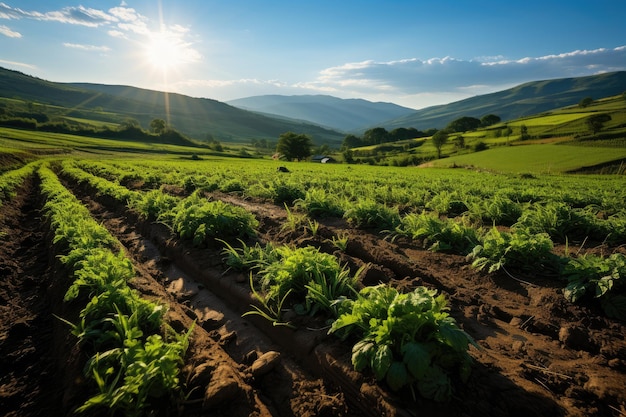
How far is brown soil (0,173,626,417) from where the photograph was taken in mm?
2525

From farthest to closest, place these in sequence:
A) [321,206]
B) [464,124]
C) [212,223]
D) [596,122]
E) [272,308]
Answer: [464,124] → [596,122] → [321,206] → [212,223] → [272,308]

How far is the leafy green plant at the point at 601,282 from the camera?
366cm

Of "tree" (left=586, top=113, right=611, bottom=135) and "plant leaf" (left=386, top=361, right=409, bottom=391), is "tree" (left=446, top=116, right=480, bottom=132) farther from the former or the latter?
"plant leaf" (left=386, top=361, right=409, bottom=391)

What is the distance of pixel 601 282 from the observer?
3.73m

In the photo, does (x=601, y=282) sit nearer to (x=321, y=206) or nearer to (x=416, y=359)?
(x=416, y=359)

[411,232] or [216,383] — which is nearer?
[216,383]

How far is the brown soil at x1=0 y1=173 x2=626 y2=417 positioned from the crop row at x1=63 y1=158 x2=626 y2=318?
252 mm

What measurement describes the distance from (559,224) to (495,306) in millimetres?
4185

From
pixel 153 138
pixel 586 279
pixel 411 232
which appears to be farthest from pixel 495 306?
pixel 153 138

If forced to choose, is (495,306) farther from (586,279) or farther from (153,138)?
(153,138)

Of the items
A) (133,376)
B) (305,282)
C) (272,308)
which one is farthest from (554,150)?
(133,376)

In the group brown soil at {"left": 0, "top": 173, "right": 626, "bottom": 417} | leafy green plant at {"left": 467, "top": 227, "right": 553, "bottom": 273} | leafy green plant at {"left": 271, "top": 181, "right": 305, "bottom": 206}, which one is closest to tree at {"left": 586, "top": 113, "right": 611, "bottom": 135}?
leafy green plant at {"left": 271, "top": 181, "right": 305, "bottom": 206}

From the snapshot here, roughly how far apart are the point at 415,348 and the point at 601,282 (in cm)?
308

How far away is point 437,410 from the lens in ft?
7.61
